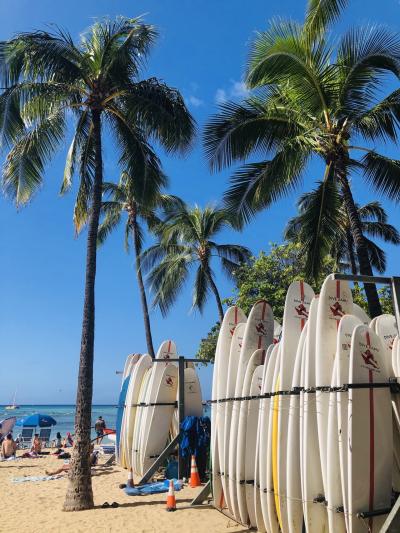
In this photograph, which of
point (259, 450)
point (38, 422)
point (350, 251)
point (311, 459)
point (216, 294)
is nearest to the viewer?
point (311, 459)

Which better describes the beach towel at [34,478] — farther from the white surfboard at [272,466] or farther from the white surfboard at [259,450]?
the white surfboard at [272,466]

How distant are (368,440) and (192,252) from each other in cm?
1650

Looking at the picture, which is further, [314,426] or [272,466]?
[272,466]

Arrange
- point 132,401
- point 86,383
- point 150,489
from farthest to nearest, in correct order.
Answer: point 132,401
point 150,489
point 86,383

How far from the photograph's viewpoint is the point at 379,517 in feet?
15.1

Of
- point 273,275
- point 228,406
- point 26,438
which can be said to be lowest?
point 26,438

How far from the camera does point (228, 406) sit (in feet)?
24.0

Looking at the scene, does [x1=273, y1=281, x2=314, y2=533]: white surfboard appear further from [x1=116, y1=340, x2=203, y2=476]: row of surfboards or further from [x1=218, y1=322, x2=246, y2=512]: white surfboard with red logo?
[x1=116, y1=340, x2=203, y2=476]: row of surfboards

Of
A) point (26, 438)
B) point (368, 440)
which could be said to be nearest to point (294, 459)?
point (368, 440)

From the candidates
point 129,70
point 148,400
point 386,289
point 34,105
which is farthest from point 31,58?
point 386,289

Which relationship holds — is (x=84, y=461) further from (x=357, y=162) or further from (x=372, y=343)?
(x=357, y=162)

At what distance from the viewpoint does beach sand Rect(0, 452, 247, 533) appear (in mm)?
6719

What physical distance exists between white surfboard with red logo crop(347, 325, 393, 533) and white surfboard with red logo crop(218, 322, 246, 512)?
2732mm

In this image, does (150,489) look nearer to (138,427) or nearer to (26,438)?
(138,427)
